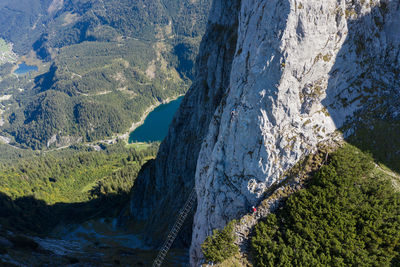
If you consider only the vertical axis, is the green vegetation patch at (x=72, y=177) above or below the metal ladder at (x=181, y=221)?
above

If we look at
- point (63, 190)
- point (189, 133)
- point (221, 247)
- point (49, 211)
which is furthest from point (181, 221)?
point (63, 190)

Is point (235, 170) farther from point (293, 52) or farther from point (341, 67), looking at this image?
point (341, 67)

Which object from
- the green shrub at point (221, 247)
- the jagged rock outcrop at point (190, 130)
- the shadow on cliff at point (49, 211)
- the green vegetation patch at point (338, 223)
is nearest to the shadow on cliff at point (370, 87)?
the green vegetation patch at point (338, 223)

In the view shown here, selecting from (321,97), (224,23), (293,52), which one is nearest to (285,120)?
(321,97)

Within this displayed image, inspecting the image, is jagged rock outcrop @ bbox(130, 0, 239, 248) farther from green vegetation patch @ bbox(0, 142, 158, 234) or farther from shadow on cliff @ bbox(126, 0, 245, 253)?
green vegetation patch @ bbox(0, 142, 158, 234)

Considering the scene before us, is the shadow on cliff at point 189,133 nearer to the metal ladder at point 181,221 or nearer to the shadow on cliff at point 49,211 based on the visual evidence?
the metal ladder at point 181,221

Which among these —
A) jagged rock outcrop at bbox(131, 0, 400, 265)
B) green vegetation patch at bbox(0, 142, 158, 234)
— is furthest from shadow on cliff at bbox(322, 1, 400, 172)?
green vegetation patch at bbox(0, 142, 158, 234)

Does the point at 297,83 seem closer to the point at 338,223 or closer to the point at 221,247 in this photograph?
the point at 338,223
